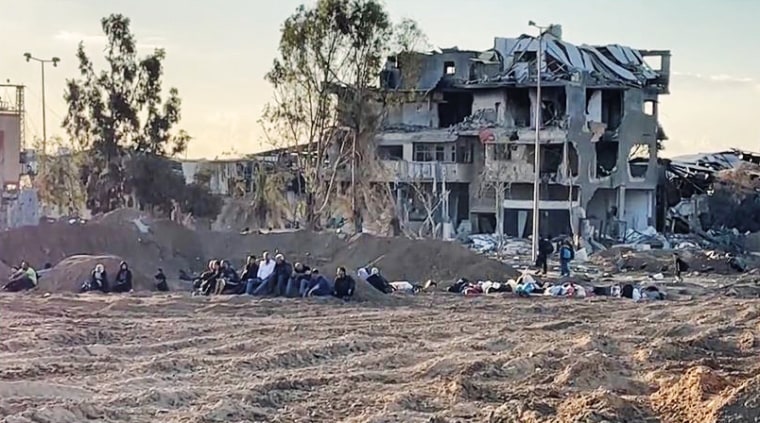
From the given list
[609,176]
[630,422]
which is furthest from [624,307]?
[609,176]

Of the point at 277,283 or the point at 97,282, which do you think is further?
the point at 97,282

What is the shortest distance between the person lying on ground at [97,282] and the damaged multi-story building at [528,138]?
29.5 m

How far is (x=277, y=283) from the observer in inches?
996

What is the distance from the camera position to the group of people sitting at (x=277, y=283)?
25.1m

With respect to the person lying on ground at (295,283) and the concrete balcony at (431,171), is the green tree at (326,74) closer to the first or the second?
the concrete balcony at (431,171)

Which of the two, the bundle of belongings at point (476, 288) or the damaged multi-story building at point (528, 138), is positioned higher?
the damaged multi-story building at point (528, 138)

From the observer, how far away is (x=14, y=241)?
119ft

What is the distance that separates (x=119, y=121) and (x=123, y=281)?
24540 mm

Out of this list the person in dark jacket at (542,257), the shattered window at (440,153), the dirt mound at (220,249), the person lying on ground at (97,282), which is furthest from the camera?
the shattered window at (440,153)

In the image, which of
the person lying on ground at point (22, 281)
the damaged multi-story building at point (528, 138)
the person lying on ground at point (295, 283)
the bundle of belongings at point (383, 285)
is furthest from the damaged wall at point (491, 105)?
the person lying on ground at point (22, 281)

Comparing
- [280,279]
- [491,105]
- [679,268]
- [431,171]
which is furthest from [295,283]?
[491,105]

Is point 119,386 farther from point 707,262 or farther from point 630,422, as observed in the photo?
point 707,262

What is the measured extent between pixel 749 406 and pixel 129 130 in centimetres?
4268

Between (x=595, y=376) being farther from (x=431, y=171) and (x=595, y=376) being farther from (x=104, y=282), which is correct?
(x=431, y=171)
